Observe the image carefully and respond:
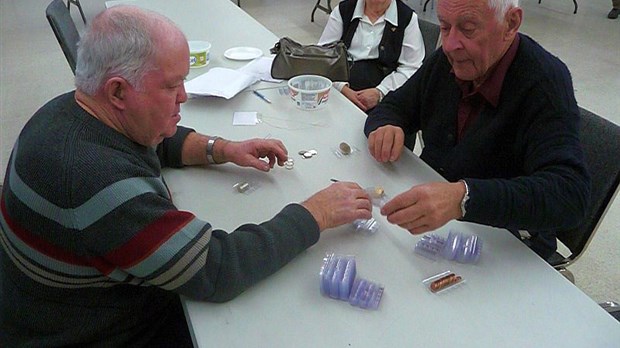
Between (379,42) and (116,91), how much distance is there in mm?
1571

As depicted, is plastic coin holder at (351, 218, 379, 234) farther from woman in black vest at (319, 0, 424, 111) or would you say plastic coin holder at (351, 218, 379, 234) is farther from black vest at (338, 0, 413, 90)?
black vest at (338, 0, 413, 90)

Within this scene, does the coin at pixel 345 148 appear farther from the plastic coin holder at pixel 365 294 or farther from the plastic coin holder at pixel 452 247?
the plastic coin holder at pixel 365 294

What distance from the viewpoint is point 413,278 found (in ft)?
3.16

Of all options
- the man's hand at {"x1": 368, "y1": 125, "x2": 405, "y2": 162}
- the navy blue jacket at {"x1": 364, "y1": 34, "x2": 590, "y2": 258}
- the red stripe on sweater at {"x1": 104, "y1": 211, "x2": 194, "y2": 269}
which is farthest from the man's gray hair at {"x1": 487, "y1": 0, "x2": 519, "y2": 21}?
the red stripe on sweater at {"x1": 104, "y1": 211, "x2": 194, "y2": 269}

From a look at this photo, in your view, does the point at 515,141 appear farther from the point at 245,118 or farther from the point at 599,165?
the point at 245,118

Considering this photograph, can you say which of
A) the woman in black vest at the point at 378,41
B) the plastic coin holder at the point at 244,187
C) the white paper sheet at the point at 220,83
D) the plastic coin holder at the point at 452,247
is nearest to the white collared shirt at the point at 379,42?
the woman in black vest at the point at 378,41

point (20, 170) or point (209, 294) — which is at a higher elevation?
point (20, 170)

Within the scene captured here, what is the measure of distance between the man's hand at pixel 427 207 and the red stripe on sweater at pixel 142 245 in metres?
0.45

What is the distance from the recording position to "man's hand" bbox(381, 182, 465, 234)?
3.29 feet

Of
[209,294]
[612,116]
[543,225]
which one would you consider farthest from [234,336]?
[612,116]

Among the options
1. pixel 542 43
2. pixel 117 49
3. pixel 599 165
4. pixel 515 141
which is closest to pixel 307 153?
pixel 515 141

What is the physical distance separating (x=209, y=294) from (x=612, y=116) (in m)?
3.32

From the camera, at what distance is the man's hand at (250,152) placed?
132 cm

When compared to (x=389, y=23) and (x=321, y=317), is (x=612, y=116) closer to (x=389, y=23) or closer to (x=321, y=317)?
(x=389, y=23)
